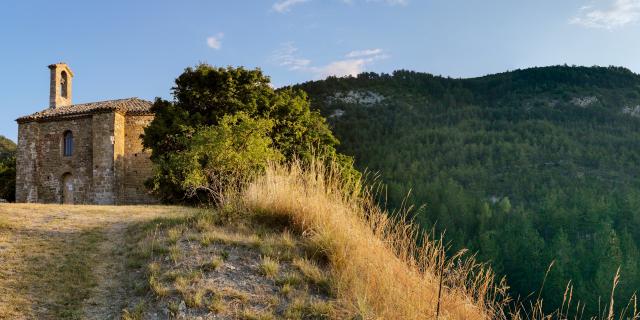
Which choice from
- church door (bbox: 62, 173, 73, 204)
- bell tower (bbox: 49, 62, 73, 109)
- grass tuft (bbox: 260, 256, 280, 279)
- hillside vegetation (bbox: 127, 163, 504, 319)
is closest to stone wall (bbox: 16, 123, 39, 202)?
church door (bbox: 62, 173, 73, 204)

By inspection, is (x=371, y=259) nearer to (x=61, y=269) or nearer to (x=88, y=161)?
(x=61, y=269)

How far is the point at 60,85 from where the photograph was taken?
25.3m

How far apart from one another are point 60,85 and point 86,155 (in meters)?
5.24

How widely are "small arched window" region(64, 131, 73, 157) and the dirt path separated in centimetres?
1614

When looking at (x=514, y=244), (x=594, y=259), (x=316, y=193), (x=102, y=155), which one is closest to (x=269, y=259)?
(x=316, y=193)

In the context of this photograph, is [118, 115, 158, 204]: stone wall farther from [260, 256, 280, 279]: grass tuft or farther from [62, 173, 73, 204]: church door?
[260, 256, 280, 279]: grass tuft

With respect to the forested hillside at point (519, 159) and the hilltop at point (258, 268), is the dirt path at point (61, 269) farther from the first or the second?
the forested hillside at point (519, 159)

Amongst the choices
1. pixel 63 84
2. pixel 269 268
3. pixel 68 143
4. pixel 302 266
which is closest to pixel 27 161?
pixel 68 143

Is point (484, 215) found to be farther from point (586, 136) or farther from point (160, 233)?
point (160, 233)

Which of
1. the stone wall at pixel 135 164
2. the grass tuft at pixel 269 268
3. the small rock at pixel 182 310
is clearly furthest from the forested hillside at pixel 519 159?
the small rock at pixel 182 310

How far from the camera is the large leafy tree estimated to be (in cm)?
1742

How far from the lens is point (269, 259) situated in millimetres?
4910

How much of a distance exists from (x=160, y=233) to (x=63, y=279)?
1.50 metres

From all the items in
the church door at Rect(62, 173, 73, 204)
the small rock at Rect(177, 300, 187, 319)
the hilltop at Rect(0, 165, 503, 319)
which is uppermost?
the hilltop at Rect(0, 165, 503, 319)
